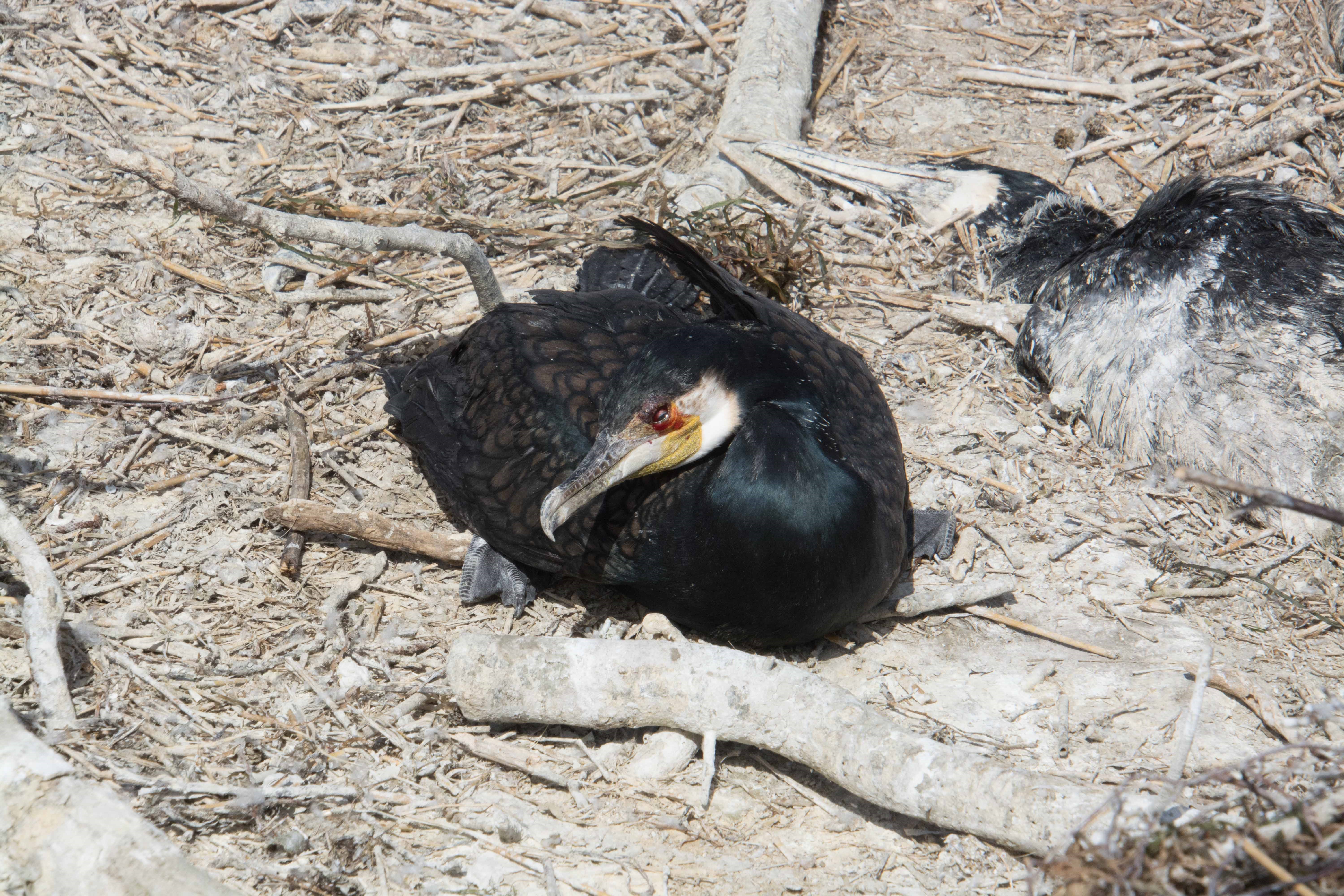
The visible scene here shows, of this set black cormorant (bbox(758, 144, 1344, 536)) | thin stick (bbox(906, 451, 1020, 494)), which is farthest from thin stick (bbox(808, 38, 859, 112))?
thin stick (bbox(906, 451, 1020, 494))

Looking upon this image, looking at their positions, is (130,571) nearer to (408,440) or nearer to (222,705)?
(222,705)

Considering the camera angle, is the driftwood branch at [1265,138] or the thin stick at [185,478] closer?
the thin stick at [185,478]

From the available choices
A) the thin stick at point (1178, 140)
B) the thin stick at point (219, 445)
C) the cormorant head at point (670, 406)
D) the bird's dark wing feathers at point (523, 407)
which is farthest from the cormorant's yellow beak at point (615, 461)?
the thin stick at point (1178, 140)

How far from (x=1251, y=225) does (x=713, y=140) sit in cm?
281

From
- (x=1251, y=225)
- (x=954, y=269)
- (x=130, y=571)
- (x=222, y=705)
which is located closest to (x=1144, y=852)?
(x=222, y=705)

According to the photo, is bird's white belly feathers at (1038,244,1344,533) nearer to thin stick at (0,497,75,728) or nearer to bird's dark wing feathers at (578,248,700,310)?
bird's dark wing feathers at (578,248,700,310)

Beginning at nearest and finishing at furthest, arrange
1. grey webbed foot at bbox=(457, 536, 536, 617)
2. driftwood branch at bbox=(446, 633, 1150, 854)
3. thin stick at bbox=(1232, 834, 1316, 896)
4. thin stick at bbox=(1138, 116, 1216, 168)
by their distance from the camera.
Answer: thin stick at bbox=(1232, 834, 1316, 896)
driftwood branch at bbox=(446, 633, 1150, 854)
grey webbed foot at bbox=(457, 536, 536, 617)
thin stick at bbox=(1138, 116, 1216, 168)

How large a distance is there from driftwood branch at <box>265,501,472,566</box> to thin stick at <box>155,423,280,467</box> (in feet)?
1.20

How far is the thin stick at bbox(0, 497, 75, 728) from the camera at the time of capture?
295 cm

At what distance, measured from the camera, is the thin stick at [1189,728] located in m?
2.74

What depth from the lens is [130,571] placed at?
3703 mm

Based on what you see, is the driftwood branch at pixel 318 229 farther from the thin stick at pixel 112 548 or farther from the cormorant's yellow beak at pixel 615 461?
the cormorant's yellow beak at pixel 615 461

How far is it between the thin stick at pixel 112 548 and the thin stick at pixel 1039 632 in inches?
115

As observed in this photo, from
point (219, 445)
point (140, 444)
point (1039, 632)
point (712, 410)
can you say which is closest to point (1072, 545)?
point (1039, 632)
